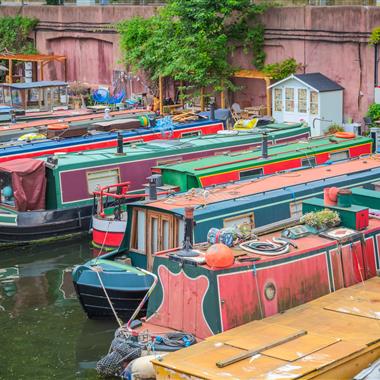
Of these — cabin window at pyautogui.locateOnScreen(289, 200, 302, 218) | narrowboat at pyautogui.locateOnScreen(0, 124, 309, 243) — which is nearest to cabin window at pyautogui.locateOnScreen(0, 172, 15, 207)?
narrowboat at pyautogui.locateOnScreen(0, 124, 309, 243)

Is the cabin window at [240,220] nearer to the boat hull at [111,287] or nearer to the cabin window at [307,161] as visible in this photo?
the boat hull at [111,287]

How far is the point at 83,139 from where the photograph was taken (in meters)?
23.9

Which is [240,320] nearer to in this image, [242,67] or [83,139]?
[83,139]

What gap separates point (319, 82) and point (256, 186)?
10981 mm

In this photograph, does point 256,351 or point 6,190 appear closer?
point 256,351

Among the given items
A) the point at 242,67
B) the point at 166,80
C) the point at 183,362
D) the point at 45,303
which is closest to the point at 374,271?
the point at 183,362

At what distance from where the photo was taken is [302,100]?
27.5 meters

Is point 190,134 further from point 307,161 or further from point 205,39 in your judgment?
point 205,39

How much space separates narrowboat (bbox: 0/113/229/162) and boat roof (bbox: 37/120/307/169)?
1187 mm

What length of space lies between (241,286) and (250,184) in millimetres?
4870

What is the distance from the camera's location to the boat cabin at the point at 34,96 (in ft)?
95.8

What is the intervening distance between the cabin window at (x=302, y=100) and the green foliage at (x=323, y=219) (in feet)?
43.7

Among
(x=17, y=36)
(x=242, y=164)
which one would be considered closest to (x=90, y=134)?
(x=242, y=164)

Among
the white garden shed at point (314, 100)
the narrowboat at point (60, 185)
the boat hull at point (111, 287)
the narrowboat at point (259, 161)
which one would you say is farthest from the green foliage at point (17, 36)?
the boat hull at point (111, 287)
